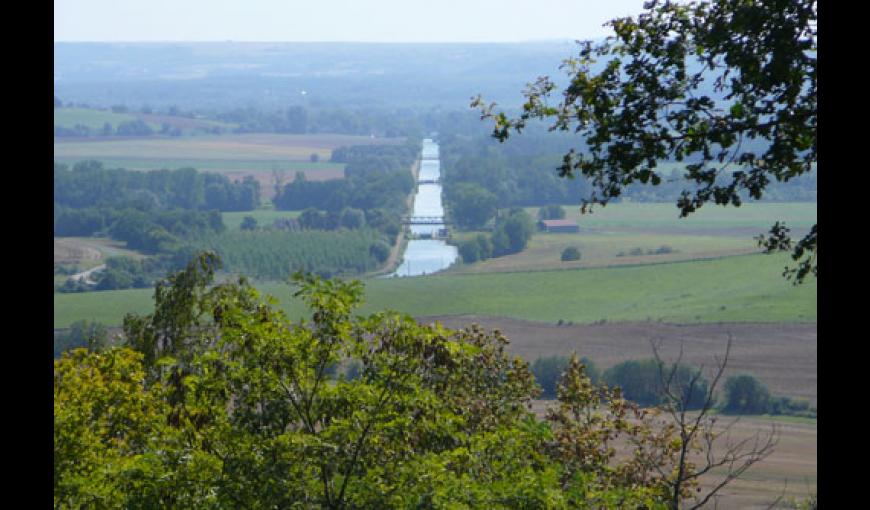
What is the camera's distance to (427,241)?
86.2 m

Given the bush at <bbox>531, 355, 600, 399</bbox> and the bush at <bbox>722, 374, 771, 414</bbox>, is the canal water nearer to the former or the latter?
the bush at <bbox>722, 374, 771, 414</bbox>

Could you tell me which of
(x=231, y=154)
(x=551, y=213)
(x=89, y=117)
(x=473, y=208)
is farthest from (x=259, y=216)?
(x=89, y=117)

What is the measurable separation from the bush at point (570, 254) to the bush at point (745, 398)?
39.4m

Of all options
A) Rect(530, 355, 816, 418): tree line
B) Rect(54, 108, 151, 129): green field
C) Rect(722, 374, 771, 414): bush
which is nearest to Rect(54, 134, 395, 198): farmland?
Rect(54, 108, 151, 129): green field

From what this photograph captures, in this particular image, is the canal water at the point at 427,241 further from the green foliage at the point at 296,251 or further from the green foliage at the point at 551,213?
the green foliage at the point at 551,213

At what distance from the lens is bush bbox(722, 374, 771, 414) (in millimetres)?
28844

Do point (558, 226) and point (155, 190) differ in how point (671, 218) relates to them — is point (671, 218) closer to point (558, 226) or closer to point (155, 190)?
point (558, 226)

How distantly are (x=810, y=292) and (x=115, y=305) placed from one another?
111 ft

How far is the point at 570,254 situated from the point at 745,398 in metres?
43.4

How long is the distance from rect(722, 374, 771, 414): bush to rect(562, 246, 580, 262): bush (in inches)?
1550

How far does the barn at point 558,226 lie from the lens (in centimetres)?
8094
